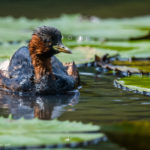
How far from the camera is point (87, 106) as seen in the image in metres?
5.27

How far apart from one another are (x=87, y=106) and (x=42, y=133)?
1.83 metres

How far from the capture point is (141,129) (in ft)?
11.3

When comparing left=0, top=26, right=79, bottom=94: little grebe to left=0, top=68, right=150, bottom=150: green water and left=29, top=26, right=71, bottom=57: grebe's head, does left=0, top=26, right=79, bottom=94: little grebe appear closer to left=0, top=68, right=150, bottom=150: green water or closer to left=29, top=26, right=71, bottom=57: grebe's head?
left=29, top=26, right=71, bottom=57: grebe's head

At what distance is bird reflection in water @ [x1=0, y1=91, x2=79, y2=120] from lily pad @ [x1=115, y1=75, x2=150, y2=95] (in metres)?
0.60

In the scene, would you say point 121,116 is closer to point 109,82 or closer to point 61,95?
point 61,95

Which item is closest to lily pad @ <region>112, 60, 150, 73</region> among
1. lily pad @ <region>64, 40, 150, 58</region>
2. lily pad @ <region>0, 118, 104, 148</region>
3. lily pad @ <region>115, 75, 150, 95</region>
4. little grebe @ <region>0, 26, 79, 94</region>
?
lily pad @ <region>64, 40, 150, 58</region>

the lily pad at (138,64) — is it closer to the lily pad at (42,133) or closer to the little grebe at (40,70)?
the little grebe at (40,70)

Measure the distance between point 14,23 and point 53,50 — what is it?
16.3ft

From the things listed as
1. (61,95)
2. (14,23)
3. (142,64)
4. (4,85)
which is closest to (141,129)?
(61,95)

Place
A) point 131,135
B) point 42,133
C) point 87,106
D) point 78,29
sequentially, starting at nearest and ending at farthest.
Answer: point 131,135
point 42,133
point 87,106
point 78,29

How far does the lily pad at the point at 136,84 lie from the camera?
5812 mm

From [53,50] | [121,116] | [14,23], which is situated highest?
[14,23]

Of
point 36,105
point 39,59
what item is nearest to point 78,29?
point 39,59

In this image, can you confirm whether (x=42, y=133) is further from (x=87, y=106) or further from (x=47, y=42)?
(x=47, y=42)
